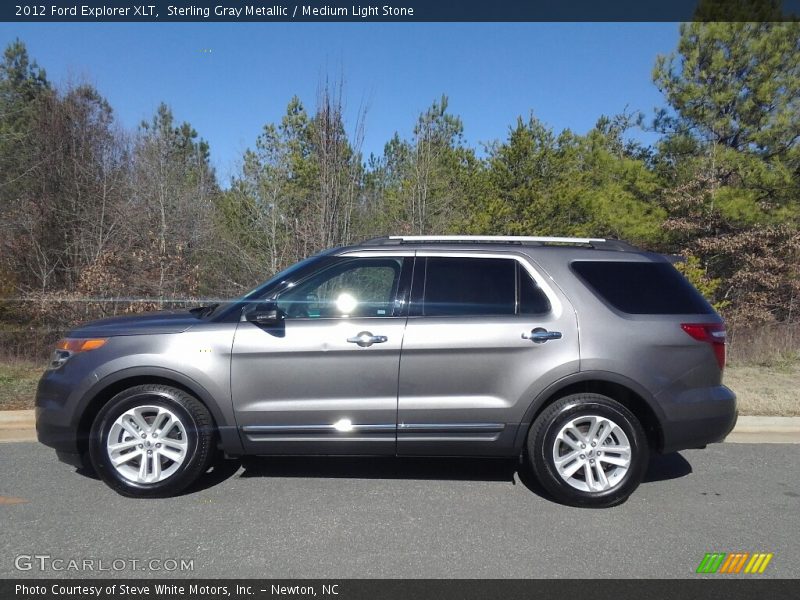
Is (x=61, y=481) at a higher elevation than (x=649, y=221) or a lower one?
lower

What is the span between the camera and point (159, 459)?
4.62m

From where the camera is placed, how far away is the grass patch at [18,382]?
716cm

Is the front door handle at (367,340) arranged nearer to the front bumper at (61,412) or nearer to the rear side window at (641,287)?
the rear side window at (641,287)

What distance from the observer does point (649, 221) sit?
58.5ft

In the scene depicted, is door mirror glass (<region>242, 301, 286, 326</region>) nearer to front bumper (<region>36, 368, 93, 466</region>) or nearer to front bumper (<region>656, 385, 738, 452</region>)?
front bumper (<region>36, 368, 93, 466</region>)

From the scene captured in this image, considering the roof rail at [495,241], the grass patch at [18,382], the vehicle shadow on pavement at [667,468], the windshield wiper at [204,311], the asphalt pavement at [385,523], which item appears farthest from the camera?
the grass patch at [18,382]

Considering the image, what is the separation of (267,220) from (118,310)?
3499 mm

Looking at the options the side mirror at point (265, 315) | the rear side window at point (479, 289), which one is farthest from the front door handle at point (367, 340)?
the side mirror at point (265, 315)

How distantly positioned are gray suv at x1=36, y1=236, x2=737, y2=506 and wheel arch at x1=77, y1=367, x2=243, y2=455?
0.01m

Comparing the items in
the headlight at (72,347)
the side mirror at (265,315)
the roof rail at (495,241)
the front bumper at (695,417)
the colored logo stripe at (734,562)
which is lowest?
the colored logo stripe at (734,562)

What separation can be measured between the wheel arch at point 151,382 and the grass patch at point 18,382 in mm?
2887

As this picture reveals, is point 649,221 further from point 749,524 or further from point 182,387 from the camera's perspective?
point 182,387
